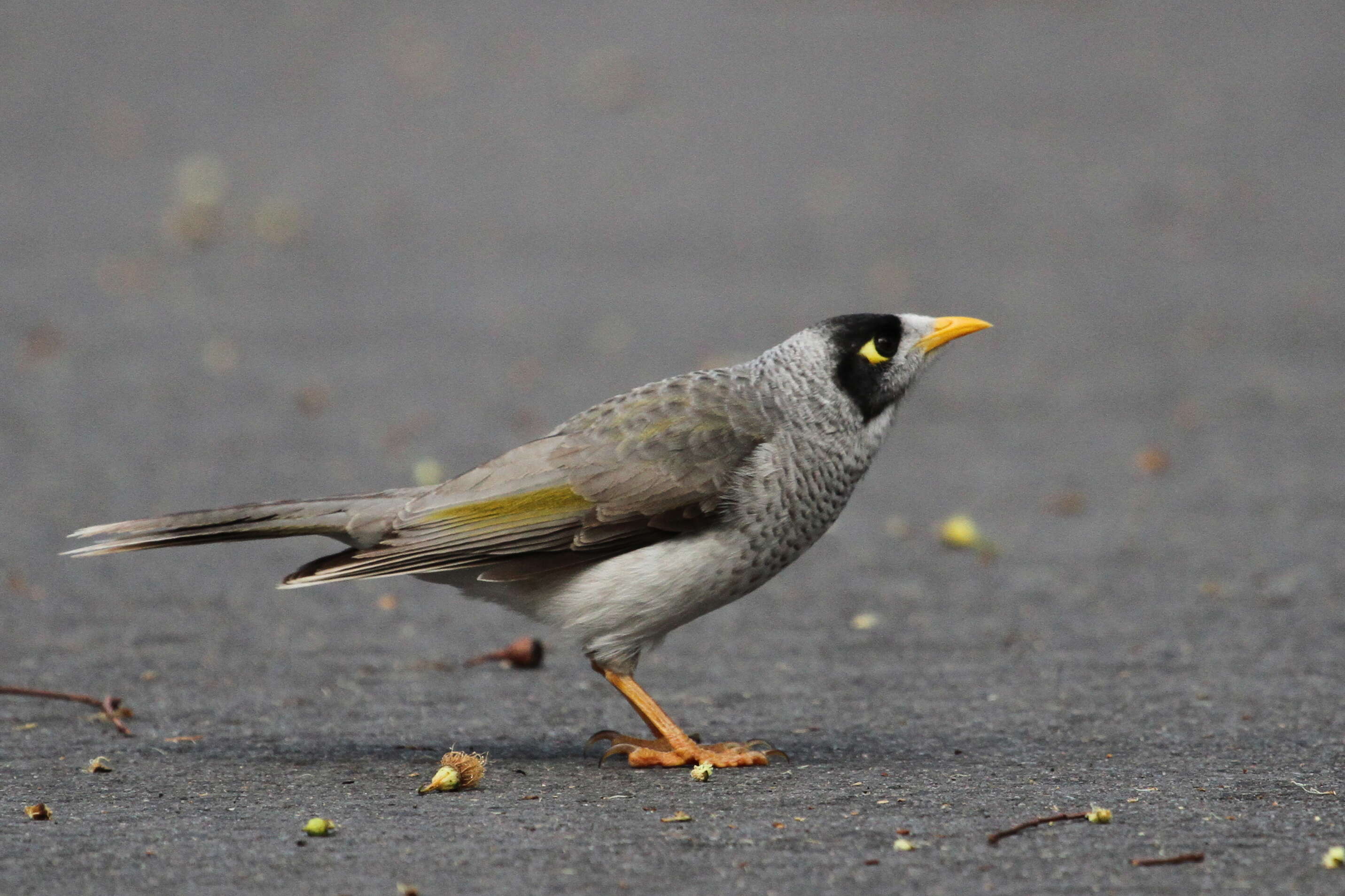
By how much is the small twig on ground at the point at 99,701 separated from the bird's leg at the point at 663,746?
A: 5.81 ft

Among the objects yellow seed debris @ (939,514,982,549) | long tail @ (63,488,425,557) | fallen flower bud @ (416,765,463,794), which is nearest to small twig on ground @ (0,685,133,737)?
long tail @ (63,488,425,557)

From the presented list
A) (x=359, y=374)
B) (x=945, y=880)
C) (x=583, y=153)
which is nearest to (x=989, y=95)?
(x=583, y=153)

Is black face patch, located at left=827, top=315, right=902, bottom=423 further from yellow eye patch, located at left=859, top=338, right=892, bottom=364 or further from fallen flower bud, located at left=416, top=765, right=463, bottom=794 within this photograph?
fallen flower bud, located at left=416, top=765, right=463, bottom=794

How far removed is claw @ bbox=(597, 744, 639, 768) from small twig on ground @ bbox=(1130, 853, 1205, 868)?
1.92 meters

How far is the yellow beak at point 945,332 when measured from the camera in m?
6.32

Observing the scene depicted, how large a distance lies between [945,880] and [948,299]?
9685 millimetres

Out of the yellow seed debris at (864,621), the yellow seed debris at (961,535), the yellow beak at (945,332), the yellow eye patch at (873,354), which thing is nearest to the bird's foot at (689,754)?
the yellow eye patch at (873,354)

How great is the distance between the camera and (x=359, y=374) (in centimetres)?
1258

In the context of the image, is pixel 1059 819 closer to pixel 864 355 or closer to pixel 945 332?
pixel 864 355

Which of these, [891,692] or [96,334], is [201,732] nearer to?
[891,692]

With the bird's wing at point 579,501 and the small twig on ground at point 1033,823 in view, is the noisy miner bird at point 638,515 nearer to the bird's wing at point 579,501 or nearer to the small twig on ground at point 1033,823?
the bird's wing at point 579,501

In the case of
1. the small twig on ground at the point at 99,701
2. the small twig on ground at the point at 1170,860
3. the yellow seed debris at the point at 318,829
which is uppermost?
the small twig on ground at the point at 99,701

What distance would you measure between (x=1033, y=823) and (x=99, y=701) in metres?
3.58

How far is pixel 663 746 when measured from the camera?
6.03 meters
